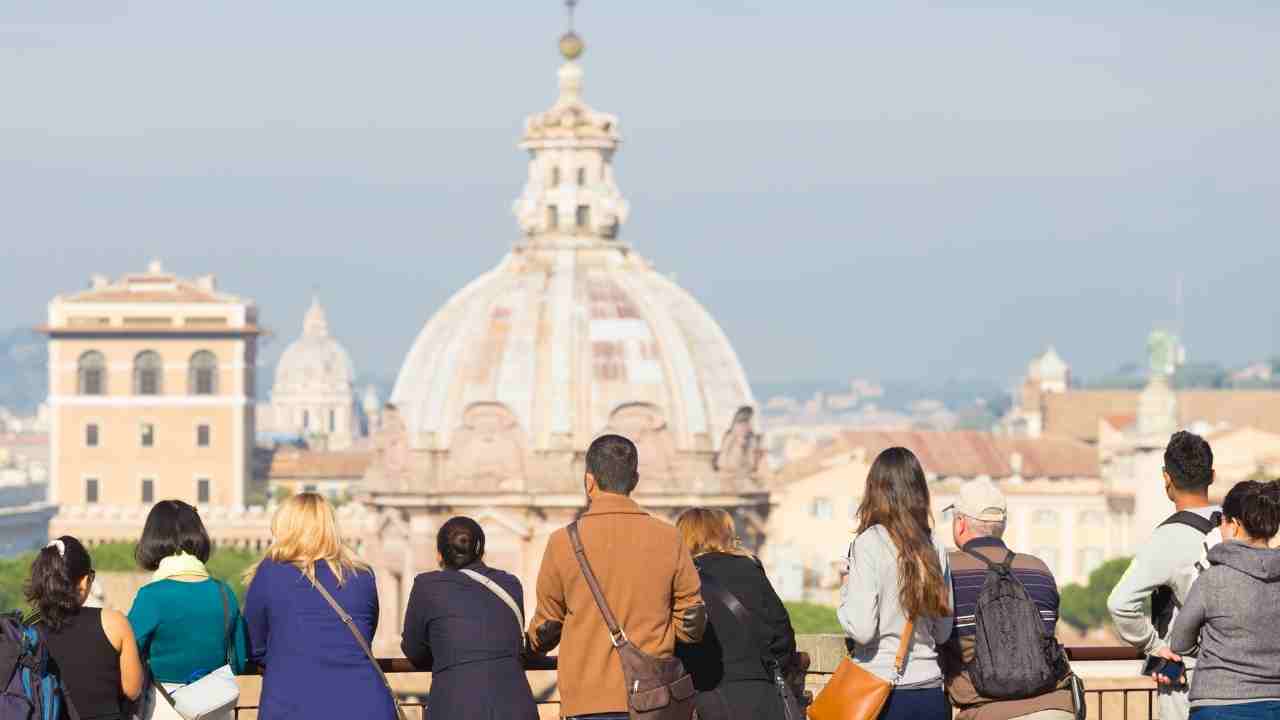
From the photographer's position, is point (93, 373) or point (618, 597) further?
point (93, 373)

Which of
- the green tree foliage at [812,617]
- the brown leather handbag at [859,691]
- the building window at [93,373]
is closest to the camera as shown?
the brown leather handbag at [859,691]

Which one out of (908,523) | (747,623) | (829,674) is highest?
(908,523)

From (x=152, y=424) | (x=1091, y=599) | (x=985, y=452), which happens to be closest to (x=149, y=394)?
(x=152, y=424)

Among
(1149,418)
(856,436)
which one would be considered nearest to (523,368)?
(1149,418)

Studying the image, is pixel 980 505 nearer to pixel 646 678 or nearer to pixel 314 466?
pixel 646 678

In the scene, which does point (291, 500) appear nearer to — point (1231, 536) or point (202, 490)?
point (1231, 536)

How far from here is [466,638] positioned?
18.3 meters

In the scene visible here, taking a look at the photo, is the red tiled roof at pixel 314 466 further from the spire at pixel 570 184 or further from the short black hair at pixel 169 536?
the short black hair at pixel 169 536

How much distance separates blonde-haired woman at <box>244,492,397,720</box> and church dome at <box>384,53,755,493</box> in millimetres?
49254

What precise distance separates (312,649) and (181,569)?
72cm

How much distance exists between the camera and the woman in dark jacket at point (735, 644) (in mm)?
18203

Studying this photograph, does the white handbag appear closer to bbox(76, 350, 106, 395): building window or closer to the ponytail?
the ponytail

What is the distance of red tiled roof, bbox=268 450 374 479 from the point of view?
177 meters

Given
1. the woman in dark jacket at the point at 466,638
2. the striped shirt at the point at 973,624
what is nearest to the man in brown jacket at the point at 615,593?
the woman in dark jacket at the point at 466,638
